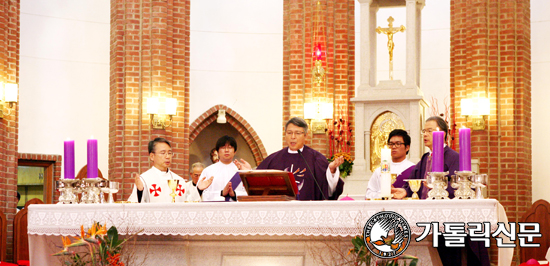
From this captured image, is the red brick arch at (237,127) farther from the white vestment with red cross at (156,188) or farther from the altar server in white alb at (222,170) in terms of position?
the white vestment with red cross at (156,188)

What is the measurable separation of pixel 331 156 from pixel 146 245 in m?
5.24

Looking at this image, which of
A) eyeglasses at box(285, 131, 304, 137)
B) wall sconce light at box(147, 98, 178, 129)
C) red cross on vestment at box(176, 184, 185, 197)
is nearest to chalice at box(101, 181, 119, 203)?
red cross on vestment at box(176, 184, 185, 197)

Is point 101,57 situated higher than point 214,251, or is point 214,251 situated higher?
point 101,57

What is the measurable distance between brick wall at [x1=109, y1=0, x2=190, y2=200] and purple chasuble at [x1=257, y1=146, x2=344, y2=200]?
13.7 feet

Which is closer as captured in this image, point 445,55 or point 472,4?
point 472,4

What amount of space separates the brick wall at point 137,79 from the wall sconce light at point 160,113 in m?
0.08

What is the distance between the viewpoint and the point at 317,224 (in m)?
4.33

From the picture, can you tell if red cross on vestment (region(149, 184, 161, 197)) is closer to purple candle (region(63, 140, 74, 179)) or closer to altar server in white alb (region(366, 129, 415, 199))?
purple candle (region(63, 140, 74, 179))

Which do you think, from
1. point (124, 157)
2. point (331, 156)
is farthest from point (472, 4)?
point (124, 157)

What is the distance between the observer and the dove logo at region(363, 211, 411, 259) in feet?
13.5

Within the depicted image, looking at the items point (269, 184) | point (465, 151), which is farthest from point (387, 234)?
point (269, 184)

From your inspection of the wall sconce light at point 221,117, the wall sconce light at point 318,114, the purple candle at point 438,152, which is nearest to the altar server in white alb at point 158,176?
the purple candle at point 438,152

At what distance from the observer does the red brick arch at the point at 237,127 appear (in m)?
Answer: 12.9

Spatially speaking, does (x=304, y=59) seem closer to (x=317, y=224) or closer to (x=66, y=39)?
(x=66, y=39)
